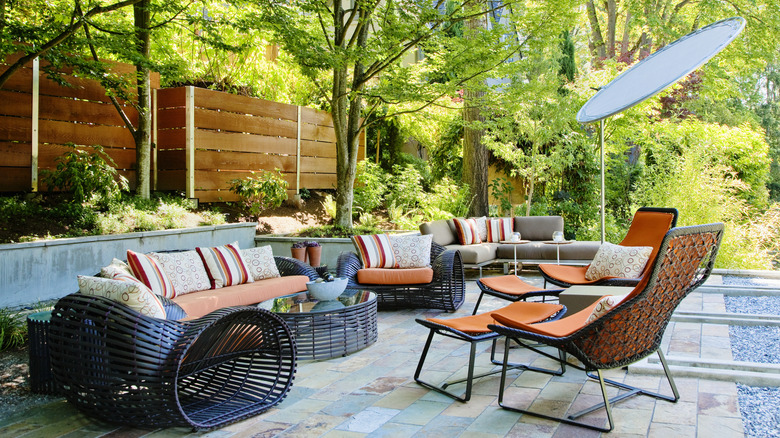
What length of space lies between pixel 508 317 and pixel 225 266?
2684 mm

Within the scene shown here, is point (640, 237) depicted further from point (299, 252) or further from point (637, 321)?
point (299, 252)

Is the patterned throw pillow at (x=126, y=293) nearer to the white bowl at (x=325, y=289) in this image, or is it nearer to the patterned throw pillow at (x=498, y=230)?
the white bowl at (x=325, y=289)

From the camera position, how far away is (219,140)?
879 cm

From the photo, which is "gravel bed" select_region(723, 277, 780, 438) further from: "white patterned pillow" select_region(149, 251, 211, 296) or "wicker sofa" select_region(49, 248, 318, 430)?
"white patterned pillow" select_region(149, 251, 211, 296)

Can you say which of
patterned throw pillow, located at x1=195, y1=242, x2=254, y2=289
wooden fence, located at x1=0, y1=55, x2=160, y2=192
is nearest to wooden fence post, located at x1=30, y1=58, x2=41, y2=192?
wooden fence, located at x1=0, y1=55, x2=160, y2=192

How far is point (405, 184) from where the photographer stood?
10.7 m

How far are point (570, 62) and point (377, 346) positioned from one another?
1082 centimetres

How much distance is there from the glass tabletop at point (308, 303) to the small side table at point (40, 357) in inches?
53.8

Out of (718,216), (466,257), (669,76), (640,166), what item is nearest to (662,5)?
(640,166)

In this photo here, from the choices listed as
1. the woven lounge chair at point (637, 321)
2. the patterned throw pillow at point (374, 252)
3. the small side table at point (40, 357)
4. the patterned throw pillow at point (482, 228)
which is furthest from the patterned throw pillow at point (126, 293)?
the patterned throw pillow at point (482, 228)

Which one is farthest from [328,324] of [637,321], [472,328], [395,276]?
Answer: [637,321]

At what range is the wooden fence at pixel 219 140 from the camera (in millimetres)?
8445

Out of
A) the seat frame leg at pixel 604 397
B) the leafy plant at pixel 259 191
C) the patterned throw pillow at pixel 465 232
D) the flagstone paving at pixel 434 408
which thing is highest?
the leafy plant at pixel 259 191

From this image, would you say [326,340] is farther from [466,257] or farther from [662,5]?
→ [662,5]
